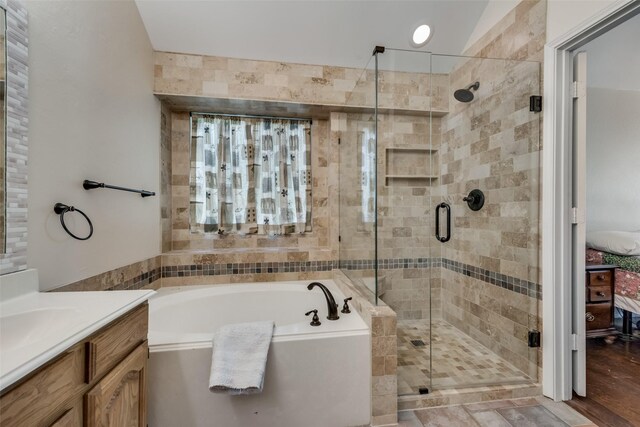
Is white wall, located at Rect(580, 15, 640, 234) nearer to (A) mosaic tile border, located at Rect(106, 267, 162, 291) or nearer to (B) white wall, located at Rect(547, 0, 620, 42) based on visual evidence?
(B) white wall, located at Rect(547, 0, 620, 42)

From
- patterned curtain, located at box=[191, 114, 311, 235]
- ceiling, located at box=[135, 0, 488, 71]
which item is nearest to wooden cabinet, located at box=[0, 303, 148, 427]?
patterned curtain, located at box=[191, 114, 311, 235]

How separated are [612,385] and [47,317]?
295cm

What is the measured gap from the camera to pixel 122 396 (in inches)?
40.1

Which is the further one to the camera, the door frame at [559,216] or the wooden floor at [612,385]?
the door frame at [559,216]

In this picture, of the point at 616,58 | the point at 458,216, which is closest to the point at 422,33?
the point at 458,216

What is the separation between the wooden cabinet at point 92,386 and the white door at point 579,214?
2.25 m

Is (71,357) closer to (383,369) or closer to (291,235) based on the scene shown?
(383,369)

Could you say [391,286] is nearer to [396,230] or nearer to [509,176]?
[396,230]

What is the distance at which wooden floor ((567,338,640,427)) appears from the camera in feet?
5.00

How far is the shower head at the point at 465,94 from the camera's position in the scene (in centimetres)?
227

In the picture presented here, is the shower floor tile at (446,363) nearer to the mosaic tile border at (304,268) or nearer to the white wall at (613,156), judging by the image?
the mosaic tile border at (304,268)

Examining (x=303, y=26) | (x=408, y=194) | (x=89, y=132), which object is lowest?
(x=408, y=194)

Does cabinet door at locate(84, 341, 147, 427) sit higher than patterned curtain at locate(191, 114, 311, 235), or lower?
lower

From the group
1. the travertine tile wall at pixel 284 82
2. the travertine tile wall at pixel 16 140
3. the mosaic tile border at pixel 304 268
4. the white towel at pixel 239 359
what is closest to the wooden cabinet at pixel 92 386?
the white towel at pixel 239 359
